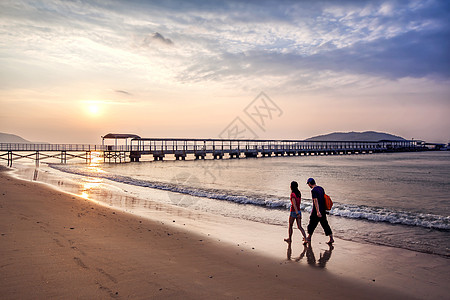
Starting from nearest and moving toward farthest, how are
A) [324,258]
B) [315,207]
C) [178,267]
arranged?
[178,267]
[324,258]
[315,207]

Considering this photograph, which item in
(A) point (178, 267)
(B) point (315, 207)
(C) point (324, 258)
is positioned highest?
(B) point (315, 207)

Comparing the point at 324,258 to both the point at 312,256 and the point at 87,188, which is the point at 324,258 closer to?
the point at 312,256

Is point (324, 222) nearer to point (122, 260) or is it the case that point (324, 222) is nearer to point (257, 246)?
point (257, 246)

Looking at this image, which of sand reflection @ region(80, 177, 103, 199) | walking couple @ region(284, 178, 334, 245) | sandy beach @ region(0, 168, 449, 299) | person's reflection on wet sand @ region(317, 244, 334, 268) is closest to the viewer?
sandy beach @ region(0, 168, 449, 299)

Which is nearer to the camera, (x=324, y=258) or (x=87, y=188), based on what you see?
(x=324, y=258)

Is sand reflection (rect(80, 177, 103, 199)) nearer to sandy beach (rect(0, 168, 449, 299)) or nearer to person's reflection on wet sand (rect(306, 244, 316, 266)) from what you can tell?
sandy beach (rect(0, 168, 449, 299))

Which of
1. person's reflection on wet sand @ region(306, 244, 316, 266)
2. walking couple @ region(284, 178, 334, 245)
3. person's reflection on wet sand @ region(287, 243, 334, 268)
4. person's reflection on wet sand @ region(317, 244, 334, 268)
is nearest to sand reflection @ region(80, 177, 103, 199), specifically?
walking couple @ region(284, 178, 334, 245)

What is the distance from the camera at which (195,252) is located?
6.29 meters

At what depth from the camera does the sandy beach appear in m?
4.25

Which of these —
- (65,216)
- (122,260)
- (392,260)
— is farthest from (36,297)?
(392,260)

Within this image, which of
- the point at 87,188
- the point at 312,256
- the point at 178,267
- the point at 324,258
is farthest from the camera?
the point at 87,188

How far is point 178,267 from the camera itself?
5258 millimetres

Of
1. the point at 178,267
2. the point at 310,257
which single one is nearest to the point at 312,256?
the point at 310,257

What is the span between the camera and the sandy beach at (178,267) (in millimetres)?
4250
